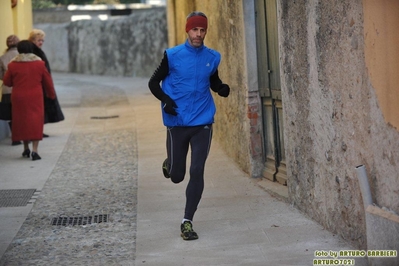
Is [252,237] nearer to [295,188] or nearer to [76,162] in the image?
[295,188]

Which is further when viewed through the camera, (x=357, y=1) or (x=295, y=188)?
(x=295, y=188)

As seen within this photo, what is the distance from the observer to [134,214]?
26.0 ft

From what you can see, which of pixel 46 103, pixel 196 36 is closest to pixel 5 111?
pixel 46 103

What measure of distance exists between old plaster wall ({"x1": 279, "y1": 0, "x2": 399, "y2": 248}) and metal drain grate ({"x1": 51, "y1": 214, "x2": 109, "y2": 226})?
66.3 inches

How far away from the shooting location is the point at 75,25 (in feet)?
105

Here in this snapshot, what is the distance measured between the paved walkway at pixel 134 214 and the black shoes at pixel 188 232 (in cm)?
5

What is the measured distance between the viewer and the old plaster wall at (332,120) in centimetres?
591

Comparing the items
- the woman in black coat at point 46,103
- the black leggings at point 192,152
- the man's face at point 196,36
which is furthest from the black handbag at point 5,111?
the man's face at point 196,36

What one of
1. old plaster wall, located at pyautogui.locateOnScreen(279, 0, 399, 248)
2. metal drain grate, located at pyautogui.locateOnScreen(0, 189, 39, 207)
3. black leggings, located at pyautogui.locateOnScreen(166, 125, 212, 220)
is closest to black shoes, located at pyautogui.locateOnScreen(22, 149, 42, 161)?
metal drain grate, located at pyautogui.locateOnScreen(0, 189, 39, 207)

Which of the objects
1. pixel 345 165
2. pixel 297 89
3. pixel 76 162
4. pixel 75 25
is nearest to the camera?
pixel 345 165

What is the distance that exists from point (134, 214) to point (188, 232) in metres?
1.18

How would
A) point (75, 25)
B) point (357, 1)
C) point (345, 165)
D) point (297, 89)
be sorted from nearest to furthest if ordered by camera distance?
point (357, 1) < point (345, 165) < point (297, 89) < point (75, 25)

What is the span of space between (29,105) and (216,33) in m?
2.61

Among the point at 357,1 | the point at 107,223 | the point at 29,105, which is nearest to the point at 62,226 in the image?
the point at 107,223
